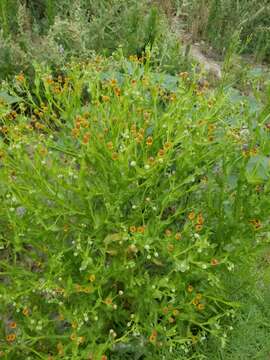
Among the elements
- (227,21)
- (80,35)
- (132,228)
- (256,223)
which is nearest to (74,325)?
(132,228)

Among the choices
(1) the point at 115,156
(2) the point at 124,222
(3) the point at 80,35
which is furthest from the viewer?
(3) the point at 80,35

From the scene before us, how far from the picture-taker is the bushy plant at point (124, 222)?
6.86ft

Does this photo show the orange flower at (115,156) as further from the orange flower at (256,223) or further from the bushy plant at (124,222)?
the orange flower at (256,223)

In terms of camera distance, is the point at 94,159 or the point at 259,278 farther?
the point at 259,278

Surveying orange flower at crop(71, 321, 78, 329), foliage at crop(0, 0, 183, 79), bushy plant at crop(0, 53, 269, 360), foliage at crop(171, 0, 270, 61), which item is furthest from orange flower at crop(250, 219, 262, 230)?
foliage at crop(171, 0, 270, 61)

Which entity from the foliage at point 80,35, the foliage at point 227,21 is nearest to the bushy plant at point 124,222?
the foliage at point 80,35

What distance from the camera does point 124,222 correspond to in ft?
7.16

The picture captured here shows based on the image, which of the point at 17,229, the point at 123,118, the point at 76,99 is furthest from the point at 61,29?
the point at 17,229

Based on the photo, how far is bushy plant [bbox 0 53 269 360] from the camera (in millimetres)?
2090

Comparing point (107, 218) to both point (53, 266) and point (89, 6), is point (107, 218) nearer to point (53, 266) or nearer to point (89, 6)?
point (53, 266)

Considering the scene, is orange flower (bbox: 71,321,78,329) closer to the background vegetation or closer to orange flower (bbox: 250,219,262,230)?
the background vegetation

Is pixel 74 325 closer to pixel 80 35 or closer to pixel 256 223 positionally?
pixel 256 223

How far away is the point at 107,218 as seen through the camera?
208cm

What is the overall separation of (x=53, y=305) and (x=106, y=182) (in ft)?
2.27
